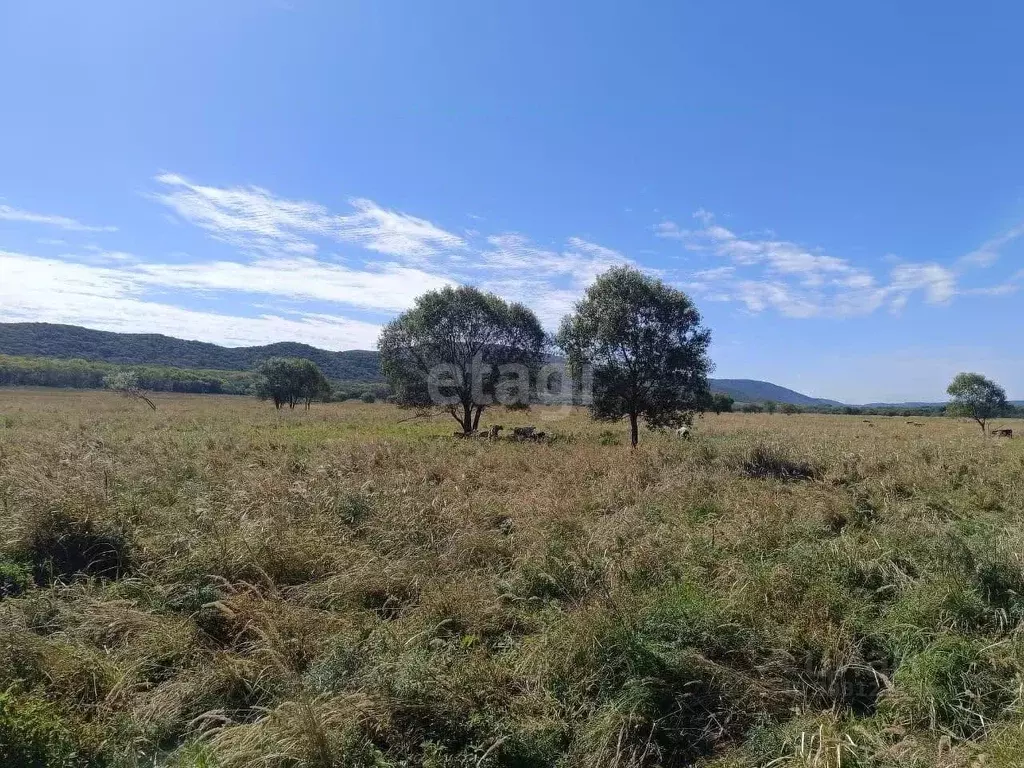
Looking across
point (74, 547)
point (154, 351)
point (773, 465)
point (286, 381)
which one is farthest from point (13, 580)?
point (154, 351)

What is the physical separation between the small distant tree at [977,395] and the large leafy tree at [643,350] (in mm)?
29863

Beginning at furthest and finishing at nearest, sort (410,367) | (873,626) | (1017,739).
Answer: (410,367), (873,626), (1017,739)

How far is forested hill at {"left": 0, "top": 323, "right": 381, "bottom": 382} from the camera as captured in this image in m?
126

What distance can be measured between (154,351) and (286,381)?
11934cm

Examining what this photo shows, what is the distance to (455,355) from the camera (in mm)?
27750

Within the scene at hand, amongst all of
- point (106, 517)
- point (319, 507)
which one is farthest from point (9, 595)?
point (319, 507)

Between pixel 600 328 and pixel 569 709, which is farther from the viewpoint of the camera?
pixel 600 328

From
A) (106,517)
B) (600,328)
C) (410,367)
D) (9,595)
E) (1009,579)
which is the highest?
(600,328)

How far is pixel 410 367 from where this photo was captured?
27.8 meters

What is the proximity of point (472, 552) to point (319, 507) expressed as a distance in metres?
3.17

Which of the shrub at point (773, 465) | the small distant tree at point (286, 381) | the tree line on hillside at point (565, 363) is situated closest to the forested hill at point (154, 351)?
the small distant tree at point (286, 381)

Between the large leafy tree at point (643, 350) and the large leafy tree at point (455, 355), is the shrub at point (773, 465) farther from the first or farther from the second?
the large leafy tree at point (455, 355)

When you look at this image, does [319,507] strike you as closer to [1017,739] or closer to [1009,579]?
[1017,739]

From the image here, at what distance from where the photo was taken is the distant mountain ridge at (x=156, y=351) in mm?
125938
